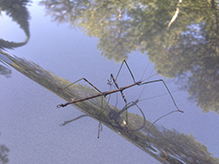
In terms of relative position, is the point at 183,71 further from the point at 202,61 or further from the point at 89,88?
the point at 89,88

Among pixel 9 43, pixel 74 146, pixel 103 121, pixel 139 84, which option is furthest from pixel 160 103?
pixel 9 43

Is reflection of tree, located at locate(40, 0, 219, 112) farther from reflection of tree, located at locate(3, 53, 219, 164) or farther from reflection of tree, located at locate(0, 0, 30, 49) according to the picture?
reflection of tree, located at locate(3, 53, 219, 164)

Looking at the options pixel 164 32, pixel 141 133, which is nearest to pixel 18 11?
pixel 164 32

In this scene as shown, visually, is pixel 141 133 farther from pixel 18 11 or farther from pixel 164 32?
pixel 18 11

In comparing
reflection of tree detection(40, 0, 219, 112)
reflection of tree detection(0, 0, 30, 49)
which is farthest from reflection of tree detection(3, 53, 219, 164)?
reflection of tree detection(0, 0, 30, 49)

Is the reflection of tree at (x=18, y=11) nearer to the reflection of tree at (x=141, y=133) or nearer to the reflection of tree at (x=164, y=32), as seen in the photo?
the reflection of tree at (x=164, y=32)

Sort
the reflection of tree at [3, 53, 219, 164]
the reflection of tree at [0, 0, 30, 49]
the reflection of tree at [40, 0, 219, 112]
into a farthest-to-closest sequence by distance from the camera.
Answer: the reflection of tree at [0, 0, 30, 49], the reflection of tree at [40, 0, 219, 112], the reflection of tree at [3, 53, 219, 164]
